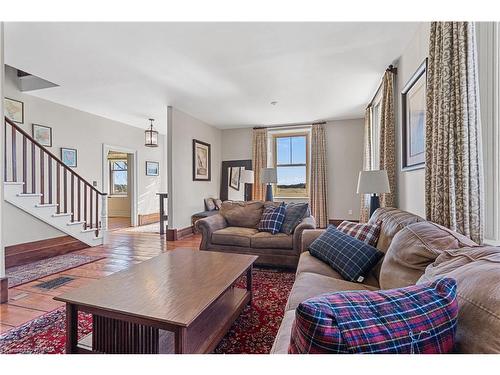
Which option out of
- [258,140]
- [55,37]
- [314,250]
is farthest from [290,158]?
[55,37]

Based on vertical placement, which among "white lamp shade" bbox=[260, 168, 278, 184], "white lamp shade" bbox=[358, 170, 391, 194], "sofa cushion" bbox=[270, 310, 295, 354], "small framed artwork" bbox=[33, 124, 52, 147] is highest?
"small framed artwork" bbox=[33, 124, 52, 147]

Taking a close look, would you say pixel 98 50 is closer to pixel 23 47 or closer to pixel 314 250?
pixel 23 47

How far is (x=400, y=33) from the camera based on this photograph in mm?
2592

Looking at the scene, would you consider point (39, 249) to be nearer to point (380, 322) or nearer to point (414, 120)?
point (380, 322)

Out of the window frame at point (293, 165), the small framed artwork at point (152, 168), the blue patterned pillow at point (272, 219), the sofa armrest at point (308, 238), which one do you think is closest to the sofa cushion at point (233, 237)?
the blue patterned pillow at point (272, 219)

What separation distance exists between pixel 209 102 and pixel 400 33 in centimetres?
310

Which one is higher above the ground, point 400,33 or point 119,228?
point 400,33

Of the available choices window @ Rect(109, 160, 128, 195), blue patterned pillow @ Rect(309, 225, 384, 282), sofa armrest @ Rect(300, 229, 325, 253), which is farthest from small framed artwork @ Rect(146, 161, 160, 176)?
blue patterned pillow @ Rect(309, 225, 384, 282)

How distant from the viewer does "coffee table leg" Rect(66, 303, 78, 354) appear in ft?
4.65

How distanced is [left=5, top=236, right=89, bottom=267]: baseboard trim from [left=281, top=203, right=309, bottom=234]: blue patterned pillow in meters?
3.44

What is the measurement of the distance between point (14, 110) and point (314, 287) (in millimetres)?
5200

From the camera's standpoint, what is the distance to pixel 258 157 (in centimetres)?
664

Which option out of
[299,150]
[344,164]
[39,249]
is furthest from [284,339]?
[299,150]

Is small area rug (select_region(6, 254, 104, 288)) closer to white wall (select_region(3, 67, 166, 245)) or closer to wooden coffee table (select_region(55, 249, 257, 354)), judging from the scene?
white wall (select_region(3, 67, 166, 245))
